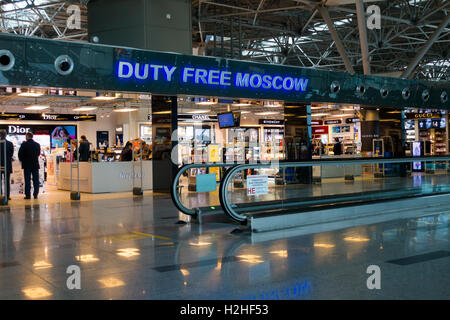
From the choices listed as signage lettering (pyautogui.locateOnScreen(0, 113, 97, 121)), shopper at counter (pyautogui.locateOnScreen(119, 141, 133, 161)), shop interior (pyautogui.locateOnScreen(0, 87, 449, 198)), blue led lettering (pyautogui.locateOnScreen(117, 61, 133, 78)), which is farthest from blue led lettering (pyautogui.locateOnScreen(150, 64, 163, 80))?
signage lettering (pyautogui.locateOnScreen(0, 113, 97, 121))

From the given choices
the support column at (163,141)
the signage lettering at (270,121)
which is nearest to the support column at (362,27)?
the support column at (163,141)

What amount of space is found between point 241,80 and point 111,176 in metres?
4.99

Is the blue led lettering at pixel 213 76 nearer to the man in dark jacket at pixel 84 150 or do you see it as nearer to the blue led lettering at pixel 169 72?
the blue led lettering at pixel 169 72

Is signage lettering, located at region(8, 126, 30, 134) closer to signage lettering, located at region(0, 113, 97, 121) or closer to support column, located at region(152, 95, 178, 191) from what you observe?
signage lettering, located at region(0, 113, 97, 121)

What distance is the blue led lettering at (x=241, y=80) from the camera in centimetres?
1395

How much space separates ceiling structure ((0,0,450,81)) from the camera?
19.2 metres

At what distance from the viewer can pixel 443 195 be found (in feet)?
36.5

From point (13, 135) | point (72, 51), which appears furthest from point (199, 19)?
point (13, 135)

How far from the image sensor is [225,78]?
44.9ft

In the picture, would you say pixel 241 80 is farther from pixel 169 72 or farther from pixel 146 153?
pixel 146 153

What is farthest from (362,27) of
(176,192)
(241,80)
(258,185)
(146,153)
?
(176,192)
